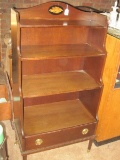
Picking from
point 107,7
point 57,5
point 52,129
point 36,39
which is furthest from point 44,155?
point 107,7

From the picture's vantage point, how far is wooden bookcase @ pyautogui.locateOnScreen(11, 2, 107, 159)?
1502 mm

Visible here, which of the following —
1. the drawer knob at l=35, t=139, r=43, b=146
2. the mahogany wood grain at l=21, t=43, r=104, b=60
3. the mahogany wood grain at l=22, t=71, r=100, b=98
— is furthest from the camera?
the drawer knob at l=35, t=139, r=43, b=146

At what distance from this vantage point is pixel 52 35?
5.67 ft

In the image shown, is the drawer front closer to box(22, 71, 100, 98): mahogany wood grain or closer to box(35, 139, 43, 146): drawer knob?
box(35, 139, 43, 146): drawer knob

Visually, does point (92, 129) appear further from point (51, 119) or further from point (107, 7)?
point (107, 7)

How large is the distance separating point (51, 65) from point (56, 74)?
4.3 inches

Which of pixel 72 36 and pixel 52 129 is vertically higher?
pixel 72 36

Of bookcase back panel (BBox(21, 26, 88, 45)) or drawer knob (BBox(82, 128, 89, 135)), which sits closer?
bookcase back panel (BBox(21, 26, 88, 45))

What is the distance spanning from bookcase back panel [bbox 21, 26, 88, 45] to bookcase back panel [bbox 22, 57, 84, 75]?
18 centimetres

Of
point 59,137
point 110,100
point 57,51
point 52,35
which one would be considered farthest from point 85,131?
point 52,35

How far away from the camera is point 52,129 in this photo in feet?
5.71

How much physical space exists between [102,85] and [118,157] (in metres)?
0.87

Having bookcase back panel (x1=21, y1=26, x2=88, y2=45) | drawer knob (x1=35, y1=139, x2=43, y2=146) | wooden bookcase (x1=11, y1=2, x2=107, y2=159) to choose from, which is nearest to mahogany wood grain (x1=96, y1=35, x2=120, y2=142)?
wooden bookcase (x1=11, y1=2, x2=107, y2=159)

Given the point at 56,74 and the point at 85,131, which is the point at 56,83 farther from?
the point at 85,131
